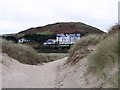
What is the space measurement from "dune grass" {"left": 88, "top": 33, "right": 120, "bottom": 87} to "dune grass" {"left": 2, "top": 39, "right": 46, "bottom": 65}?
43.1 feet

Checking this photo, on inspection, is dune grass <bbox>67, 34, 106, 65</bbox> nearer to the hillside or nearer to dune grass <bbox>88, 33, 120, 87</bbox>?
dune grass <bbox>88, 33, 120, 87</bbox>

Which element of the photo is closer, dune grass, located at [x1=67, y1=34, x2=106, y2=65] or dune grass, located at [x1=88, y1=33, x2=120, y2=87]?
dune grass, located at [x1=88, y1=33, x2=120, y2=87]

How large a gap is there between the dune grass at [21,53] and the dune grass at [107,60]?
517 inches

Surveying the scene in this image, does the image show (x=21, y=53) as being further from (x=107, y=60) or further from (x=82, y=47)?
(x=107, y=60)

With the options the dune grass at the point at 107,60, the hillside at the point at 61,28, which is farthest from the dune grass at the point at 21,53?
the hillside at the point at 61,28

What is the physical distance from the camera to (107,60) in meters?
11.7

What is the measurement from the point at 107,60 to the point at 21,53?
15690 millimetres

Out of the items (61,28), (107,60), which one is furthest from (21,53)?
(61,28)

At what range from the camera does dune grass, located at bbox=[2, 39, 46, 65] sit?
25.7 m

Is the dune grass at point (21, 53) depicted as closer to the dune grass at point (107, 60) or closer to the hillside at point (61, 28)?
the dune grass at point (107, 60)

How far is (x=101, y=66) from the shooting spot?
11.9m

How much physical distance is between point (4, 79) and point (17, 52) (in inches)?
438

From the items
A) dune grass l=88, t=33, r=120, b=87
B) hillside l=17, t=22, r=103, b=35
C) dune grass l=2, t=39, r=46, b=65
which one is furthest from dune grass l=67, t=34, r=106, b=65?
hillside l=17, t=22, r=103, b=35

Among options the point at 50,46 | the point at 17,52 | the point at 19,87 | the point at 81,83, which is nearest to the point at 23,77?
the point at 19,87
